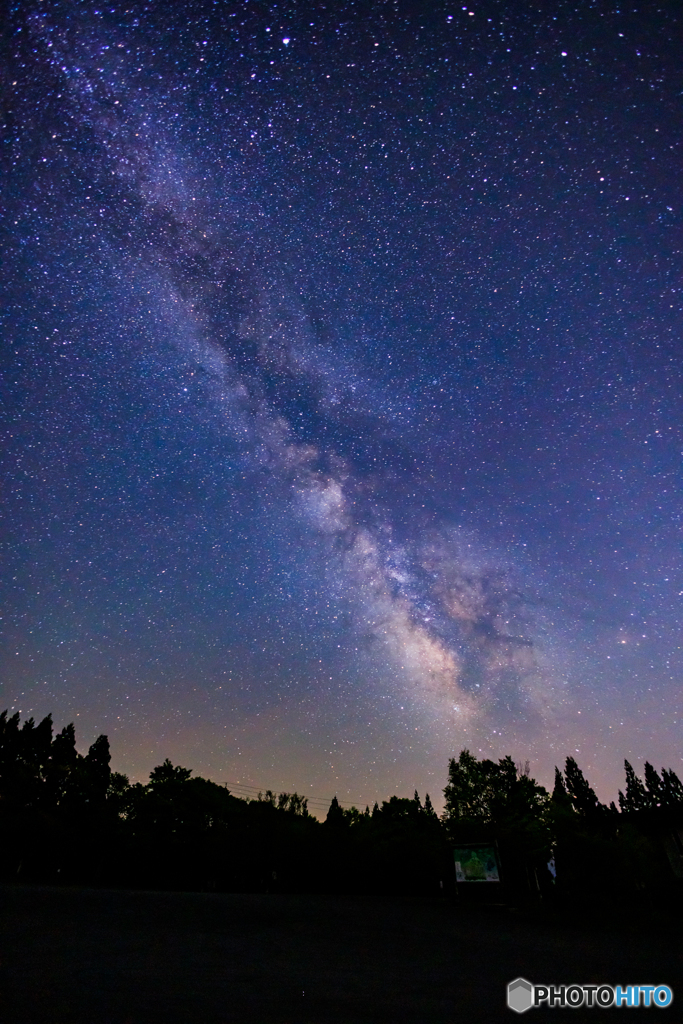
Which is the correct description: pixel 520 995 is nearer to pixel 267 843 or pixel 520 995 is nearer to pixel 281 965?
pixel 281 965

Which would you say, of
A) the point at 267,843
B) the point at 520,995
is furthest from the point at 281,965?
the point at 267,843

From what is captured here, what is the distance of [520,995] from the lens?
10.2 metres

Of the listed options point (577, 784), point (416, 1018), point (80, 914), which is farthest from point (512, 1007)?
point (577, 784)

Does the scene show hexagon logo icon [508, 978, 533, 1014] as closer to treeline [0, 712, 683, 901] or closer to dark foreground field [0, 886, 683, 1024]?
dark foreground field [0, 886, 683, 1024]

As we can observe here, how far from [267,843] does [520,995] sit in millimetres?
52807

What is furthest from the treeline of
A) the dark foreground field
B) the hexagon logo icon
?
the hexagon logo icon

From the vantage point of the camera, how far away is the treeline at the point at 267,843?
46.4 m

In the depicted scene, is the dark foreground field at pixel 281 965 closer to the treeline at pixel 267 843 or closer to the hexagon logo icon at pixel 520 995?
the hexagon logo icon at pixel 520 995

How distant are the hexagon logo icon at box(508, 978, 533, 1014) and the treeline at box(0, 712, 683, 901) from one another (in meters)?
36.9

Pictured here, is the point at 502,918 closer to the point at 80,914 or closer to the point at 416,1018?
the point at 80,914

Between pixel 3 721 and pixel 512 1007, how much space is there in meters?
84.8

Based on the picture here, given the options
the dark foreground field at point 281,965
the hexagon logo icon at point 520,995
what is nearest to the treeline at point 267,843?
the dark foreground field at point 281,965

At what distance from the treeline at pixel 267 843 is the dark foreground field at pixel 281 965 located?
2867 centimetres

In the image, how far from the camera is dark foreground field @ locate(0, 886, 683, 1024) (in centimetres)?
785
